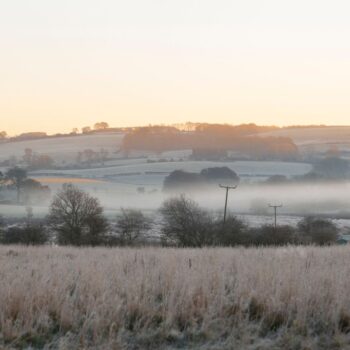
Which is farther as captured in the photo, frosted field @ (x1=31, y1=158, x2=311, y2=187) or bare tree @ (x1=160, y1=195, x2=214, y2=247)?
frosted field @ (x1=31, y1=158, x2=311, y2=187)

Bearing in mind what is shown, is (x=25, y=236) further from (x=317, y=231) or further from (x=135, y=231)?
(x=317, y=231)

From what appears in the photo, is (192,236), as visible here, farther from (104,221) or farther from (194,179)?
(194,179)

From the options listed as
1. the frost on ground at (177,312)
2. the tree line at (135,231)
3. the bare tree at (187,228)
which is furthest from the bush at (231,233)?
the frost on ground at (177,312)

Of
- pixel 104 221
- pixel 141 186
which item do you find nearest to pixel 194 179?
pixel 141 186

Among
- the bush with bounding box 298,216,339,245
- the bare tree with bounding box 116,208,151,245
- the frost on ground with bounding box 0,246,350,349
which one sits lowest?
the bush with bounding box 298,216,339,245

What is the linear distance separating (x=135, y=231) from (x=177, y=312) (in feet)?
173

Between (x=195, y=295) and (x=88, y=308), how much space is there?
1.49m

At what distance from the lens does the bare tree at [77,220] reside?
184 feet

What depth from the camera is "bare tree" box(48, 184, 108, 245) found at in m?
56.2

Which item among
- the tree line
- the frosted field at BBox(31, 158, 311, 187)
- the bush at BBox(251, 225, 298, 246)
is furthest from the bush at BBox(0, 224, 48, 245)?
the frosted field at BBox(31, 158, 311, 187)

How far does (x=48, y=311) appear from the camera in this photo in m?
7.26

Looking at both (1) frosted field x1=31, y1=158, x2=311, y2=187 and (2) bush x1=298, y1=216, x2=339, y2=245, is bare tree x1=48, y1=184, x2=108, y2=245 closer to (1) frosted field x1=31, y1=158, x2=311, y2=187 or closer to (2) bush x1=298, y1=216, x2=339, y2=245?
(2) bush x1=298, y1=216, x2=339, y2=245

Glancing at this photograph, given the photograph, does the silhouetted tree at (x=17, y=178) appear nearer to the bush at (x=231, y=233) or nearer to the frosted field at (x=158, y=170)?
the frosted field at (x=158, y=170)

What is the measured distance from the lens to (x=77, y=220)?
58812 mm
